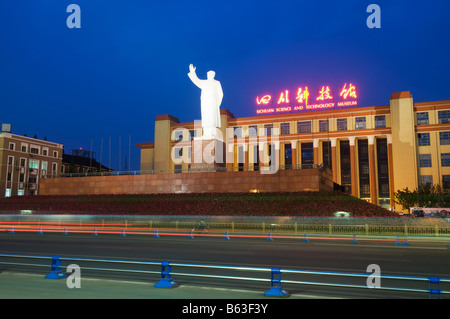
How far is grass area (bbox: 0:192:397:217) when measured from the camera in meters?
30.7

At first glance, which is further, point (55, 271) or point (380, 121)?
point (380, 121)

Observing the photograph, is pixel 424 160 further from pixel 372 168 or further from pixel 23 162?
pixel 23 162

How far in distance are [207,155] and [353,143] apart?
115ft

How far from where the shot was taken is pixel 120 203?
36156 mm

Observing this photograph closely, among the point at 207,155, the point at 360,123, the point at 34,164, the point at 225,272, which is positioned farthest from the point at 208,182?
the point at 34,164

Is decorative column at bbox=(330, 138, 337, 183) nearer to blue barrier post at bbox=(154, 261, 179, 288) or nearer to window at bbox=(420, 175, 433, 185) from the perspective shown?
window at bbox=(420, 175, 433, 185)

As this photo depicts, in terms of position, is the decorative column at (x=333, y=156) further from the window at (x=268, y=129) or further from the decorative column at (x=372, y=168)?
the window at (x=268, y=129)

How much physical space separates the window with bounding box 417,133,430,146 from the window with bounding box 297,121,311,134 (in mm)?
16862

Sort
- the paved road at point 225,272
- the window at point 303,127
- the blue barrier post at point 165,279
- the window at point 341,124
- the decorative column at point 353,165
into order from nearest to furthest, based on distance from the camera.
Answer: the paved road at point 225,272, the blue barrier post at point 165,279, the decorative column at point 353,165, the window at point 341,124, the window at point 303,127

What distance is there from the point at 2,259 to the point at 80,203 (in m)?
24.7

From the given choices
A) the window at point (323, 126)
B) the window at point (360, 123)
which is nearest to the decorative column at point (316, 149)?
the window at point (323, 126)

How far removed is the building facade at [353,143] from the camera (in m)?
57.7

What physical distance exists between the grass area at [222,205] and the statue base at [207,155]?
2.82m

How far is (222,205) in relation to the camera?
32.9 meters
